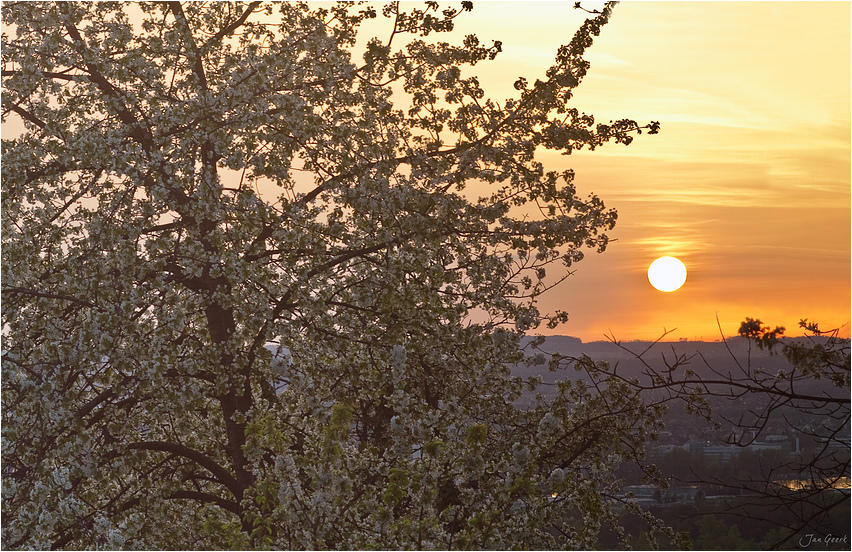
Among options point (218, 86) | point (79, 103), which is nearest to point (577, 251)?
point (218, 86)

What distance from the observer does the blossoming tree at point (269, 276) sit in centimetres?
1053

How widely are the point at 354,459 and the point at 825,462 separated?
5553 millimetres

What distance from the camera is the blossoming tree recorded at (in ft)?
34.6

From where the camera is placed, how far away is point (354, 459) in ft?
35.5

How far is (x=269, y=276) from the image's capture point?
37.6ft

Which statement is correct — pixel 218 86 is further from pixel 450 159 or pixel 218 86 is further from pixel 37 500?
pixel 37 500
